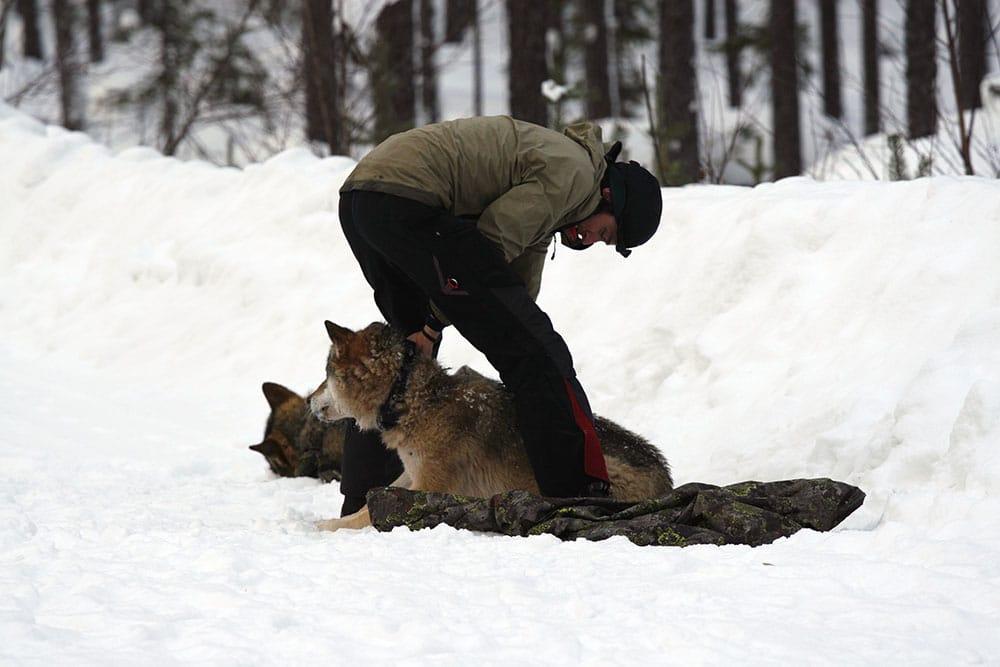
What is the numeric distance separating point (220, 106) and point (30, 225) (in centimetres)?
354

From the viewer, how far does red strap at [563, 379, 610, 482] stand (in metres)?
4.26

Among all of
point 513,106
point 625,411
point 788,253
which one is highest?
point 513,106

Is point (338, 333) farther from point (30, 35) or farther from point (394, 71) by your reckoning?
point (30, 35)

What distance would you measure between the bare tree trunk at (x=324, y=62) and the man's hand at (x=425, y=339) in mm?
7589

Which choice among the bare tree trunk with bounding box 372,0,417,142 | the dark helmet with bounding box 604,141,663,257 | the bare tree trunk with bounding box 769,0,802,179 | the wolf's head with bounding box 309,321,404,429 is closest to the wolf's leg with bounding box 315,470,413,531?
the wolf's head with bounding box 309,321,404,429

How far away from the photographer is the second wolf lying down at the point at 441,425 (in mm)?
4590

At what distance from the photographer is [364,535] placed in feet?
13.1

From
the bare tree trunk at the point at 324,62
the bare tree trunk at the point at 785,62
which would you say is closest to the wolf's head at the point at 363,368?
the bare tree trunk at the point at 324,62

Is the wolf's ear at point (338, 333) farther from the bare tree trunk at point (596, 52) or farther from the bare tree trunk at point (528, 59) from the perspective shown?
the bare tree trunk at point (596, 52)

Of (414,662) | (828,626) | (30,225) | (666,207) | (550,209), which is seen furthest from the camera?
(30,225)

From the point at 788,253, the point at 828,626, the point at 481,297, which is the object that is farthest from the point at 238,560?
the point at 788,253

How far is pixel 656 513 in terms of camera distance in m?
3.96

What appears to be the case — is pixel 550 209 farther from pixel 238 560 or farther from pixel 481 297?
pixel 238 560

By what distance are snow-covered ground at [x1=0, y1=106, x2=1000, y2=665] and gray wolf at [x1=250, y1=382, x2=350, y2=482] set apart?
0.56 feet
